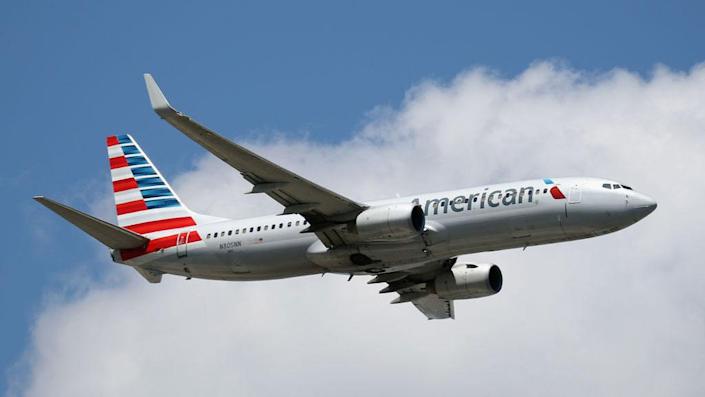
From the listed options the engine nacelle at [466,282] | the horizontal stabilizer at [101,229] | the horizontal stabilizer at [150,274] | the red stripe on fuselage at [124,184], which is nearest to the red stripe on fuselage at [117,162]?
the red stripe on fuselage at [124,184]

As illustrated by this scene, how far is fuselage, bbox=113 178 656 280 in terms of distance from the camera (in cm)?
5544

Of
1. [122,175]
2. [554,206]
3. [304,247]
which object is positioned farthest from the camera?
[122,175]

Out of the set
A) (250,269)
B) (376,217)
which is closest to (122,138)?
(250,269)

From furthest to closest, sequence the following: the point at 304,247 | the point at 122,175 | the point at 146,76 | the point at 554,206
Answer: the point at 122,175 → the point at 304,247 → the point at 554,206 → the point at 146,76

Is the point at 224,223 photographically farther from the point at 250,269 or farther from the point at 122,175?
the point at 122,175

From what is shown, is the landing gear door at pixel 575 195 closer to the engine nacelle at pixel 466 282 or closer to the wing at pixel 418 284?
Result: the engine nacelle at pixel 466 282

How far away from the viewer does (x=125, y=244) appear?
62.8m

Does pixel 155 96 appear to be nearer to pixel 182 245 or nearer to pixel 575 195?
pixel 182 245

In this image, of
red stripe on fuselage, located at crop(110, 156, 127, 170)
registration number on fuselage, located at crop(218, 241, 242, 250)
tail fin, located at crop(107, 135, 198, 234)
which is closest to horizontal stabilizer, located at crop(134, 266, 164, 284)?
tail fin, located at crop(107, 135, 198, 234)

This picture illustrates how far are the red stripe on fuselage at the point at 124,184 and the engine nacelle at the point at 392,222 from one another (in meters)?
16.2

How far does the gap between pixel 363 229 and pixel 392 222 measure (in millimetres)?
1527

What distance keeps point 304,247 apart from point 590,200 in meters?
12.9

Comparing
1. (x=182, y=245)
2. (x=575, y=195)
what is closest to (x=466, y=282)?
(x=575, y=195)

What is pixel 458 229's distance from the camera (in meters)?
56.2
